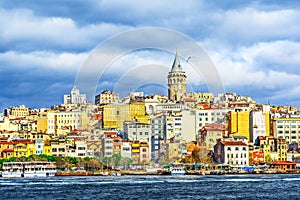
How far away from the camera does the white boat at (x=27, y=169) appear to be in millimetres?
62344

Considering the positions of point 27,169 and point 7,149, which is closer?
point 27,169

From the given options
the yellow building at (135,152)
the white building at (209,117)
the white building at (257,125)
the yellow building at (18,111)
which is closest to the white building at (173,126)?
the white building at (209,117)

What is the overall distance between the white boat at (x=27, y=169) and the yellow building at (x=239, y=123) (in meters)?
28.1

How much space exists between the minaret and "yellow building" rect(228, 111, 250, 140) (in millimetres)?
25420

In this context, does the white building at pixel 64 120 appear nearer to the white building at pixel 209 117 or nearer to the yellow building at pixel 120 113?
the yellow building at pixel 120 113

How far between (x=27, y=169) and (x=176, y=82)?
54.0 meters

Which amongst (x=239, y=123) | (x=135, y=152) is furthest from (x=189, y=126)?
(x=135, y=152)

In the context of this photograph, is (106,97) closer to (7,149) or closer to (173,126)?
(173,126)

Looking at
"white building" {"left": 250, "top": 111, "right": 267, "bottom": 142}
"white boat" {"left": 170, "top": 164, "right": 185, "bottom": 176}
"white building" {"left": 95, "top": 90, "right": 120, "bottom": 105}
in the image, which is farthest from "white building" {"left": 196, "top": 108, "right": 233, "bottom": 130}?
"white building" {"left": 95, "top": 90, "right": 120, "bottom": 105}

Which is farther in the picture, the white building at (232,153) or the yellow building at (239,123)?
the yellow building at (239,123)

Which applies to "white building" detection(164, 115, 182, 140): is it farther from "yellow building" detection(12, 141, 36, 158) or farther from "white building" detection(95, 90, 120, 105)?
"white building" detection(95, 90, 120, 105)

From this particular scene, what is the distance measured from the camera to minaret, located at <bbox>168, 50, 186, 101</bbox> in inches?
4483

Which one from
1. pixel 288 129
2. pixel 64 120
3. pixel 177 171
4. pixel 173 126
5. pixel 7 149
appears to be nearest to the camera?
pixel 177 171

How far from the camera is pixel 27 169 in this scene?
62969 millimetres
